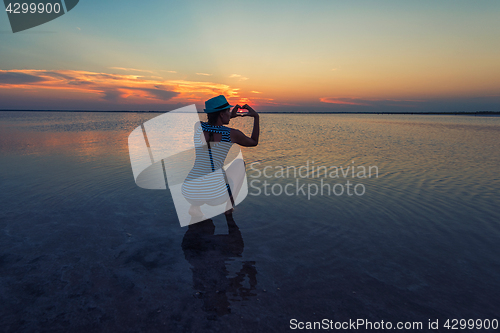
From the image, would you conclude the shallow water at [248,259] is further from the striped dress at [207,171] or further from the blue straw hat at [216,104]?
the blue straw hat at [216,104]

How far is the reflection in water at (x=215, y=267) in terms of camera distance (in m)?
3.37

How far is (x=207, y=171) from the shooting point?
5.15 metres

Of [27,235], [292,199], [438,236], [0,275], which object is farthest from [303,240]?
[27,235]

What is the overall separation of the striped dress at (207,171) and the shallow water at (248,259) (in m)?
0.78

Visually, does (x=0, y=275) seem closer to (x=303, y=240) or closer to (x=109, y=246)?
(x=109, y=246)

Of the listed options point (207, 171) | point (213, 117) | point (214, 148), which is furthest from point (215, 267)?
point (213, 117)

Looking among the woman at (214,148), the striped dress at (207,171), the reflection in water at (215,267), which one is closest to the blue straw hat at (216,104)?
the woman at (214,148)

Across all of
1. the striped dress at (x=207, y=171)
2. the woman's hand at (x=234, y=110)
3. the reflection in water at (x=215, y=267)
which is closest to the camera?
the reflection in water at (x=215, y=267)

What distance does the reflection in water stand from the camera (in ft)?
11.1

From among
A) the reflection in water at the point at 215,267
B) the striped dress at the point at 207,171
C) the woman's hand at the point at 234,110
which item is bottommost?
the reflection in water at the point at 215,267

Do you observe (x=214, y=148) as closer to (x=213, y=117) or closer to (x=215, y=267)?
(x=213, y=117)

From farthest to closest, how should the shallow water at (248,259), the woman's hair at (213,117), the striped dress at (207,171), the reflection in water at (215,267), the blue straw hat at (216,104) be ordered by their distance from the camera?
the striped dress at (207,171), the woman's hair at (213,117), the blue straw hat at (216,104), the reflection in water at (215,267), the shallow water at (248,259)

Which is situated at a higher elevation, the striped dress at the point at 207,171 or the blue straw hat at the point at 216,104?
the blue straw hat at the point at 216,104

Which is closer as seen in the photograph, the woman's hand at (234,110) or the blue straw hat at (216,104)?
the blue straw hat at (216,104)
